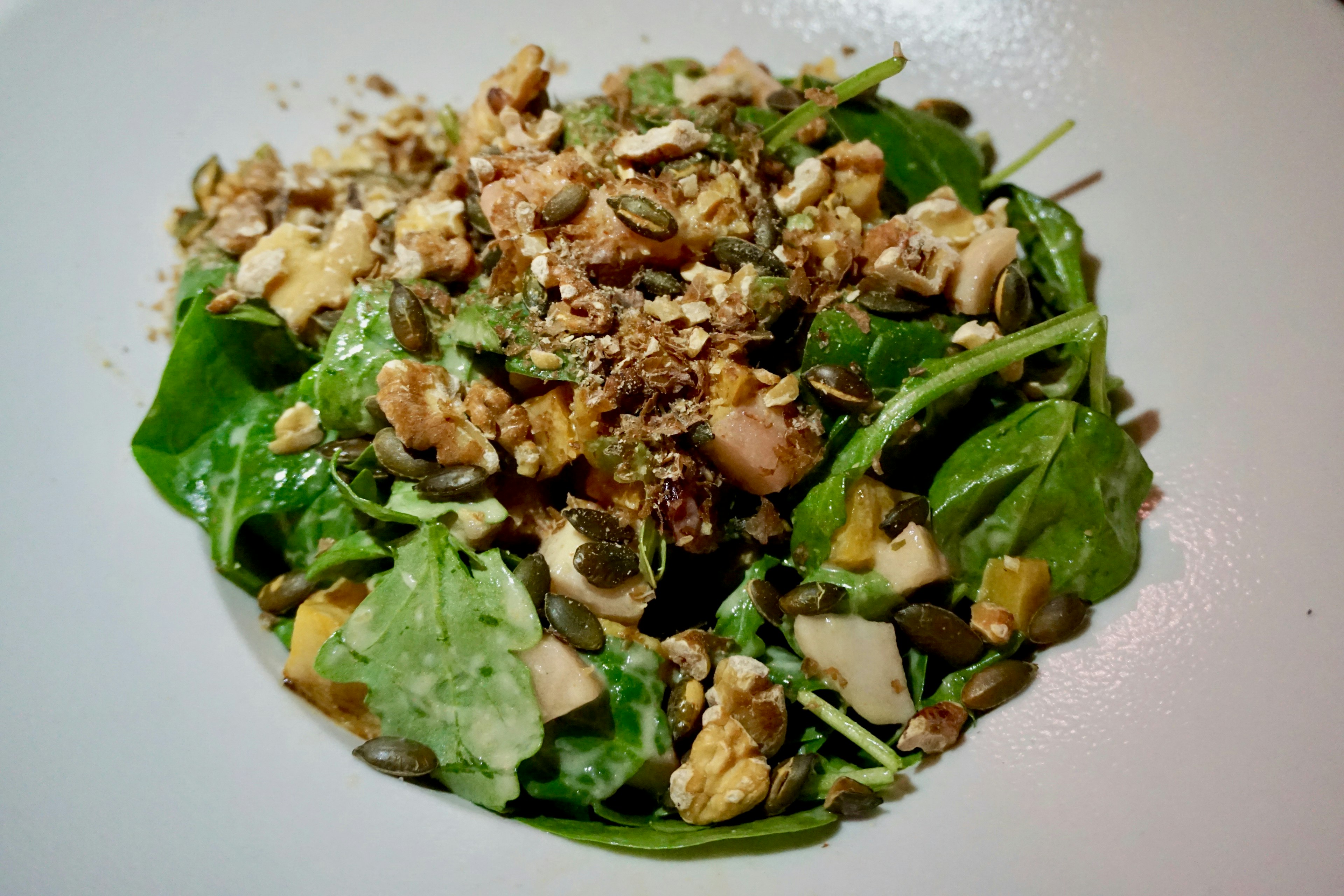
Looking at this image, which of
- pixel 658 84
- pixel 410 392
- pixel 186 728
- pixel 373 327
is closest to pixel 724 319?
pixel 410 392

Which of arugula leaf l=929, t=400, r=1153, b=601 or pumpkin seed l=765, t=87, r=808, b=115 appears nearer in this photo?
arugula leaf l=929, t=400, r=1153, b=601

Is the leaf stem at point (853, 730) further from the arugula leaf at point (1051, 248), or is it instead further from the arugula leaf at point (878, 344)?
the arugula leaf at point (1051, 248)

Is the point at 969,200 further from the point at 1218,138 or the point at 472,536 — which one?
the point at 472,536

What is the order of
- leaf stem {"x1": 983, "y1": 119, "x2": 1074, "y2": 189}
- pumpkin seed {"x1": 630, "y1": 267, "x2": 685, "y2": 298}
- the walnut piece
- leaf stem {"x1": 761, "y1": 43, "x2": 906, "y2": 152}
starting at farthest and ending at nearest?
1. leaf stem {"x1": 983, "y1": 119, "x2": 1074, "y2": 189}
2. leaf stem {"x1": 761, "y1": 43, "x2": 906, "y2": 152}
3. pumpkin seed {"x1": 630, "y1": 267, "x2": 685, "y2": 298}
4. the walnut piece

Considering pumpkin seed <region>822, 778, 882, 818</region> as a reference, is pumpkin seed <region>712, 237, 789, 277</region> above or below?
above

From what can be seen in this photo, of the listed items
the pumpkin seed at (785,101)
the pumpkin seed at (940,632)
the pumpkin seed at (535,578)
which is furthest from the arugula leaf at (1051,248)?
the pumpkin seed at (535,578)

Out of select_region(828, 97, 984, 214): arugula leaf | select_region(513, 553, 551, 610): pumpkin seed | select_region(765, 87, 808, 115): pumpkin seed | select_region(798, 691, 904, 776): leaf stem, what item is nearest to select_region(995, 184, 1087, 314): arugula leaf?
select_region(828, 97, 984, 214): arugula leaf

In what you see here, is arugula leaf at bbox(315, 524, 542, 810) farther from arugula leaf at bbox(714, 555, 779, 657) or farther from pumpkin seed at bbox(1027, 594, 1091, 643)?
pumpkin seed at bbox(1027, 594, 1091, 643)
